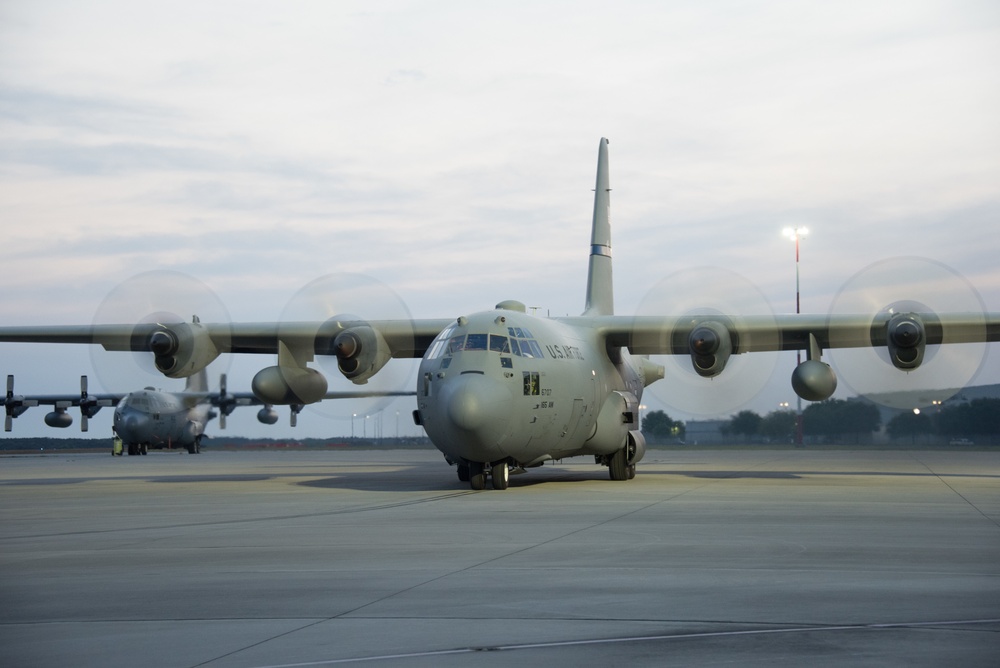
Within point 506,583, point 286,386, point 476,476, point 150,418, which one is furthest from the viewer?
point 150,418

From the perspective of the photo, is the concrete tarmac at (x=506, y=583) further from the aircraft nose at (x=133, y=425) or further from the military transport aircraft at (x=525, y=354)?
the aircraft nose at (x=133, y=425)

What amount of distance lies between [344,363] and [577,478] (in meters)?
7.07

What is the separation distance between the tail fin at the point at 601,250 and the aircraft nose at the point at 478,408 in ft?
35.7

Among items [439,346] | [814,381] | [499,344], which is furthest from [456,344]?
[814,381]

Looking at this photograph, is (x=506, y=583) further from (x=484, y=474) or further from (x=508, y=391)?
(x=484, y=474)

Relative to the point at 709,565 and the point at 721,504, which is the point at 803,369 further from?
the point at 709,565

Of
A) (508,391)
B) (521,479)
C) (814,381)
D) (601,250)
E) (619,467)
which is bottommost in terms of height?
(521,479)

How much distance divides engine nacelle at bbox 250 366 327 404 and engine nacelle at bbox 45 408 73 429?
49.5m

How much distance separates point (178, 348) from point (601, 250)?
43.4ft

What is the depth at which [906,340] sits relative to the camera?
2630cm

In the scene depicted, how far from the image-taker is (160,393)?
65125mm

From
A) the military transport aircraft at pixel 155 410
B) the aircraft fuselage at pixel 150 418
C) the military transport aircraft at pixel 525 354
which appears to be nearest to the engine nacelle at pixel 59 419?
the military transport aircraft at pixel 155 410

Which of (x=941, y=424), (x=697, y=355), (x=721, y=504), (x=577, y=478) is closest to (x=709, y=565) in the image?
(x=721, y=504)

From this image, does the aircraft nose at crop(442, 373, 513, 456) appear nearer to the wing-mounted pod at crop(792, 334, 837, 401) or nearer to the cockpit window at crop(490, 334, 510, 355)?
the cockpit window at crop(490, 334, 510, 355)
